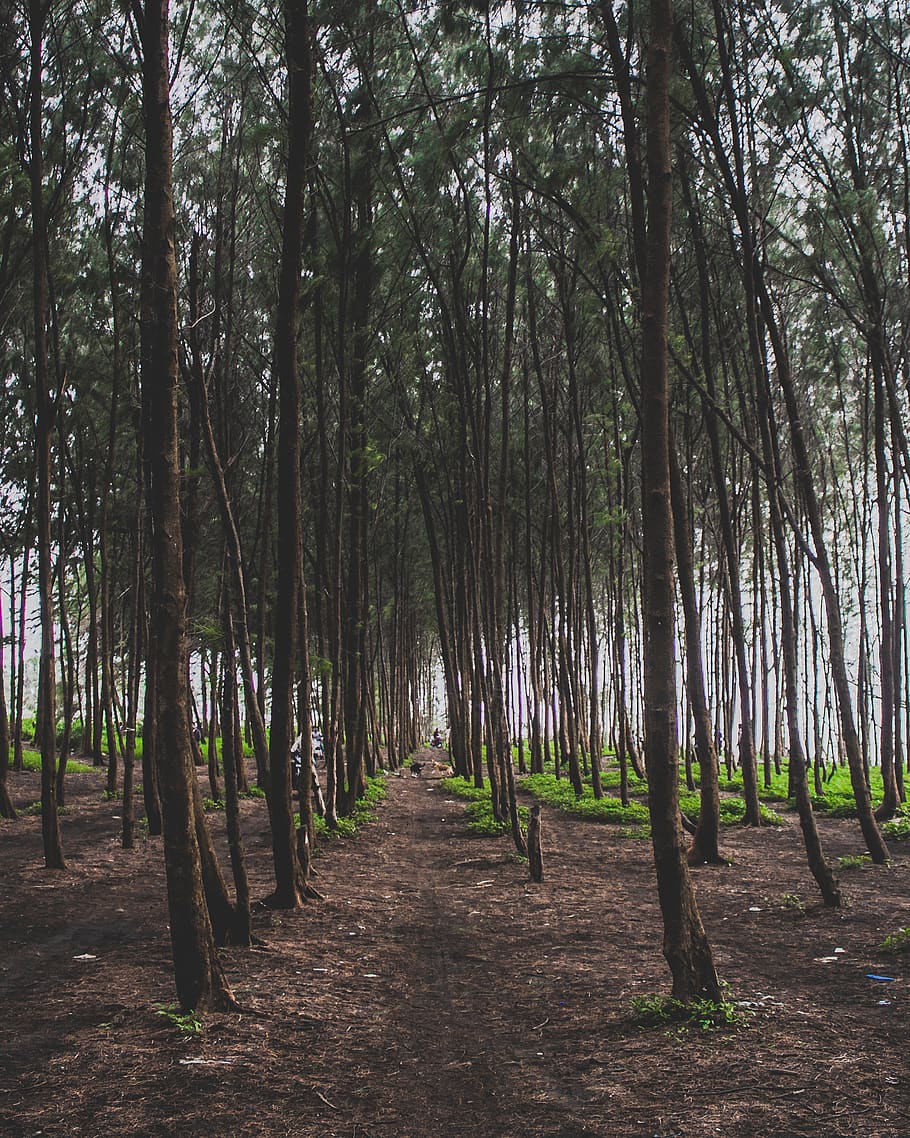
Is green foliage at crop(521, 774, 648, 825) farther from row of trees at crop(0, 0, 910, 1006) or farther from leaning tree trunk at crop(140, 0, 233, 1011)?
leaning tree trunk at crop(140, 0, 233, 1011)

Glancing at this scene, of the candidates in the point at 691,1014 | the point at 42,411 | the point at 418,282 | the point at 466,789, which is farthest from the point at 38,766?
the point at 691,1014

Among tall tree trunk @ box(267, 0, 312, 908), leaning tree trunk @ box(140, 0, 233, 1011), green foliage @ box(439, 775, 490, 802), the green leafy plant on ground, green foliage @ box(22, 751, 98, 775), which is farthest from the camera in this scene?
green foliage @ box(22, 751, 98, 775)

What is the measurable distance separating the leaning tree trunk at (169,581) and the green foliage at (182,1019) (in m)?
0.06

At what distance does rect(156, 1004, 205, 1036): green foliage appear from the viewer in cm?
444

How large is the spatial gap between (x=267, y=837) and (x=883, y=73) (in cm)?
1261

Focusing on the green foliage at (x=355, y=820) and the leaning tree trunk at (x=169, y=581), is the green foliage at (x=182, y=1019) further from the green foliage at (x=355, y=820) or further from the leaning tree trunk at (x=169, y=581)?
the green foliage at (x=355, y=820)

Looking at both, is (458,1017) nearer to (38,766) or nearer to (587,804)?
(587,804)

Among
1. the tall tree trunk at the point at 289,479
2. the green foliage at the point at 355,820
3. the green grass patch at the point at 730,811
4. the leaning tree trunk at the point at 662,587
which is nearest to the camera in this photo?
the leaning tree trunk at the point at 662,587

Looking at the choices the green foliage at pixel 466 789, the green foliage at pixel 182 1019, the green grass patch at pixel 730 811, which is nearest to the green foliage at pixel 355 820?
the green foliage at pixel 466 789

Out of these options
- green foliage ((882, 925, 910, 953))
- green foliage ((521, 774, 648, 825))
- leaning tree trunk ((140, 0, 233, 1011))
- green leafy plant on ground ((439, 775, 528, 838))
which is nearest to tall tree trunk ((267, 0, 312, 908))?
leaning tree trunk ((140, 0, 233, 1011))

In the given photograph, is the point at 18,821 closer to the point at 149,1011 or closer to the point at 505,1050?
the point at 149,1011

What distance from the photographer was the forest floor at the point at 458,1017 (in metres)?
3.59

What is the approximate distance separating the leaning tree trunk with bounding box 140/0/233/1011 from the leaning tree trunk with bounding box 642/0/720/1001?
255cm

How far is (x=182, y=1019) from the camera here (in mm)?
4555
